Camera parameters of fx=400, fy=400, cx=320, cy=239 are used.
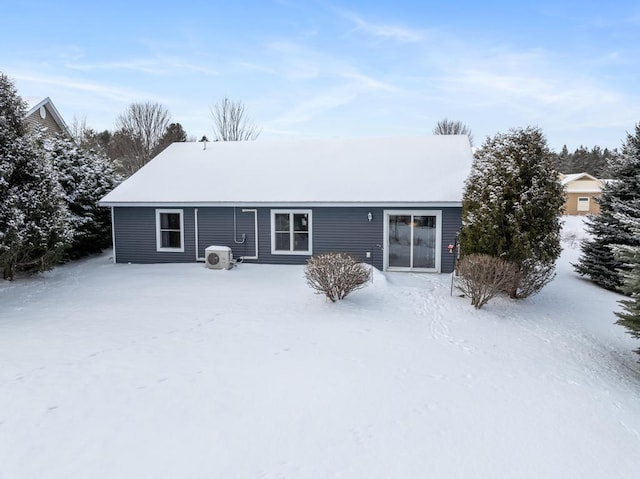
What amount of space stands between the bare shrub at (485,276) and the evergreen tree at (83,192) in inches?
516

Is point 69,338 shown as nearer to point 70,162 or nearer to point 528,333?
point 528,333

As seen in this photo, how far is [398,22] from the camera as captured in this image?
50.6 ft

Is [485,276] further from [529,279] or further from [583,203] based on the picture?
[583,203]

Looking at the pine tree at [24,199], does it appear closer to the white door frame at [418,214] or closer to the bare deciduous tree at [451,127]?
the white door frame at [418,214]

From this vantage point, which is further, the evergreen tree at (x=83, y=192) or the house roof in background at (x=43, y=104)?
the house roof in background at (x=43, y=104)

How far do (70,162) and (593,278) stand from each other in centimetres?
1847

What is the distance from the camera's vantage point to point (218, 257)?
12609 millimetres

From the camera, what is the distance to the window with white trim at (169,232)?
13.9 meters

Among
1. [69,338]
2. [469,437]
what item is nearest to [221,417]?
[469,437]

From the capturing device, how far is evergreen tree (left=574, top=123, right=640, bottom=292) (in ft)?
38.5

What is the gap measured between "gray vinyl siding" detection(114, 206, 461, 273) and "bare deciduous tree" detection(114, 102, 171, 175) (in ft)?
64.9

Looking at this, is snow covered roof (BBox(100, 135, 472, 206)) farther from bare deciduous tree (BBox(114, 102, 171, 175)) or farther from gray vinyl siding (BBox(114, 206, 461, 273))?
bare deciduous tree (BBox(114, 102, 171, 175))

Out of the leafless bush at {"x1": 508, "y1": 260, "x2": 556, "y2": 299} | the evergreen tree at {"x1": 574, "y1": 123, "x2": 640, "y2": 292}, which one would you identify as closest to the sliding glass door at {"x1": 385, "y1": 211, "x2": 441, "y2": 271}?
the leafless bush at {"x1": 508, "y1": 260, "x2": 556, "y2": 299}

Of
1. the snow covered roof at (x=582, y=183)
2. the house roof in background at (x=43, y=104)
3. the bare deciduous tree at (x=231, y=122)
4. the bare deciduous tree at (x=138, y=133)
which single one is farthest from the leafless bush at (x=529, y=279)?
the snow covered roof at (x=582, y=183)
